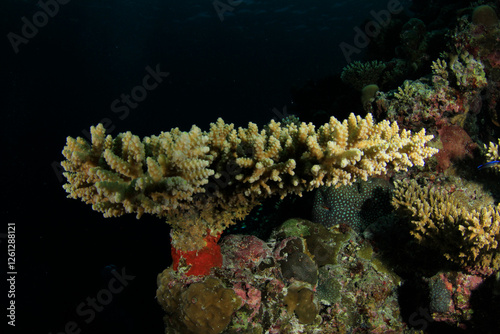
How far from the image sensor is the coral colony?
8.59ft

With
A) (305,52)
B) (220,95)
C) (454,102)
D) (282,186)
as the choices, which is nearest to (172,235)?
(282,186)

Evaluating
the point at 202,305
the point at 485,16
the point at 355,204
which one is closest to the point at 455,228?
the point at 355,204

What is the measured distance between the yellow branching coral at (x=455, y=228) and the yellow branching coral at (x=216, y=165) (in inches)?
48.0

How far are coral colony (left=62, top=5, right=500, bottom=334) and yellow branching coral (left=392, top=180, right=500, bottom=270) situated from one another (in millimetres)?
16

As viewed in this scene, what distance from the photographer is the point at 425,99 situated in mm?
5035

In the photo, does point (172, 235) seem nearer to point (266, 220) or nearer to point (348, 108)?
point (266, 220)

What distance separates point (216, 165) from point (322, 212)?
2.48m

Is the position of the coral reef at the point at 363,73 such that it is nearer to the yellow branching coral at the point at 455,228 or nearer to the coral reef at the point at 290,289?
the yellow branching coral at the point at 455,228

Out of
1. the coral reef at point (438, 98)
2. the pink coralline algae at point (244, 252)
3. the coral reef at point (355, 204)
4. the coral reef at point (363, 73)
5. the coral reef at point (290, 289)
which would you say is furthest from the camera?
the coral reef at point (363, 73)

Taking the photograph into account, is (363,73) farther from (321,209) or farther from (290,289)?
(290,289)

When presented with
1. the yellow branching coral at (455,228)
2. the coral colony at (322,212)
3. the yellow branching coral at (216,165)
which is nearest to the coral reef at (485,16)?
the coral colony at (322,212)

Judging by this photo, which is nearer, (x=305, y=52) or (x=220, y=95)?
(x=305, y=52)

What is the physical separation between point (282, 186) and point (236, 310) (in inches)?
58.7

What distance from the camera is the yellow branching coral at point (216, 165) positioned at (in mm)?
2490
